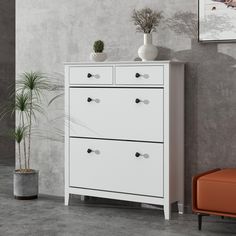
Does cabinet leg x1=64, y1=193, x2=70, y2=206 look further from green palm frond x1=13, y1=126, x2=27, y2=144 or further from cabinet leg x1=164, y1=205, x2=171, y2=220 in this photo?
cabinet leg x1=164, y1=205, x2=171, y2=220

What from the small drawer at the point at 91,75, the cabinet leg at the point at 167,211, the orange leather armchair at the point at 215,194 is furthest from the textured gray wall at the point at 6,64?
the orange leather armchair at the point at 215,194

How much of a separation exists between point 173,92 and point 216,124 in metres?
0.45

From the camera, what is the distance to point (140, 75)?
4.48 m

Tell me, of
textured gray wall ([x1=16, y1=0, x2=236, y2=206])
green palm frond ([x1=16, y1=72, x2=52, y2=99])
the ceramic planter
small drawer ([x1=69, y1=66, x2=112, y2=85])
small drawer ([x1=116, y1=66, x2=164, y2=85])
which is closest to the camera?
small drawer ([x1=116, y1=66, x2=164, y2=85])

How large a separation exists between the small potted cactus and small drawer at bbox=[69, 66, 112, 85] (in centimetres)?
15

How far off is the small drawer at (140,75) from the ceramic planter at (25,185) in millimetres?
1272

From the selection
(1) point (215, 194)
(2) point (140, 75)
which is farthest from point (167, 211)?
(2) point (140, 75)

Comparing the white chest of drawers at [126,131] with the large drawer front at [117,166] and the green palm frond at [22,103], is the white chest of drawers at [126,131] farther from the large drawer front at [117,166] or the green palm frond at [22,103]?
the green palm frond at [22,103]

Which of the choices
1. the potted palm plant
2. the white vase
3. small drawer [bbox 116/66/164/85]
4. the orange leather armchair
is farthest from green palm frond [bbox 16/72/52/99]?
the orange leather armchair

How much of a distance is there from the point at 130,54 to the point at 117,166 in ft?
3.31

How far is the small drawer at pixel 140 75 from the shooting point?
4.40 metres

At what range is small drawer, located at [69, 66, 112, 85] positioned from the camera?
4.65m

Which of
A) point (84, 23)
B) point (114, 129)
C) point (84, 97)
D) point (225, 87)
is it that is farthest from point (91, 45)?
point (225, 87)

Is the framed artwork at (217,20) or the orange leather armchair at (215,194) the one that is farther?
the framed artwork at (217,20)
